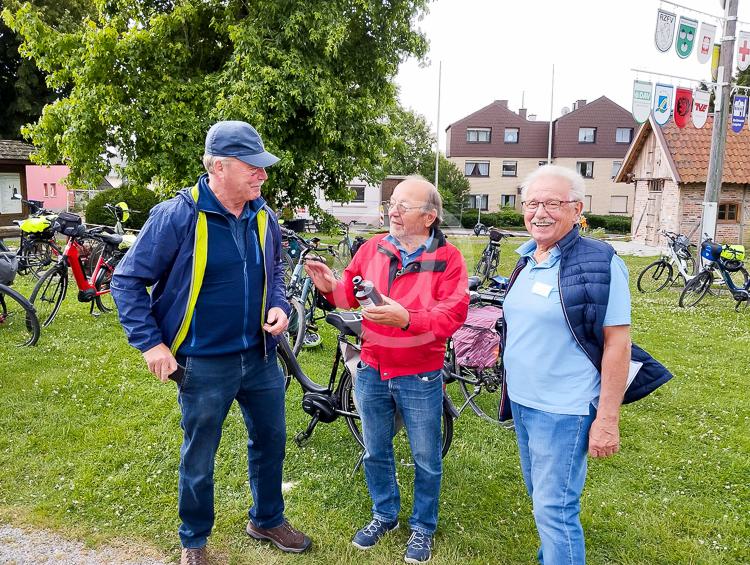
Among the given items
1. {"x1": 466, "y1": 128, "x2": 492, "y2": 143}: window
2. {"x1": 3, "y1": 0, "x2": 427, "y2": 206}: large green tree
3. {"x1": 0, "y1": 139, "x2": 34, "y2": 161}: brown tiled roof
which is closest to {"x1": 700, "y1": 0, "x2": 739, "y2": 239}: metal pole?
{"x1": 3, "y1": 0, "x2": 427, "y2": 206}: large green tree

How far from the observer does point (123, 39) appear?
36.5ft

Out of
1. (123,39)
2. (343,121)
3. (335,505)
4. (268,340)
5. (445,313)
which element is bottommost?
(335,505)

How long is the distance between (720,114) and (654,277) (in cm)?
429

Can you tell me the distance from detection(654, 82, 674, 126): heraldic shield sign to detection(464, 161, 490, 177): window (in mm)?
33673

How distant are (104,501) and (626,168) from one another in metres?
29.3

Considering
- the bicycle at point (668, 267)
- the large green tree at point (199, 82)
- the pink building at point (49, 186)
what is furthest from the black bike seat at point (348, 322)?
the pink building at point (49, 186)

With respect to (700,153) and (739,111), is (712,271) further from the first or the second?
(700,153)

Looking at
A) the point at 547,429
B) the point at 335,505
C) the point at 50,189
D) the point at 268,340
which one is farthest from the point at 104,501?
the point at 50,189

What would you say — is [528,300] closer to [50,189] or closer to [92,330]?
[92,330]

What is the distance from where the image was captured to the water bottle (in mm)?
2418

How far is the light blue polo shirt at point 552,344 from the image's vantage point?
6.80 ft

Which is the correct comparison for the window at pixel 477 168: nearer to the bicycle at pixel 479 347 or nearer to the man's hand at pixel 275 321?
the bicycle at pixel 479 347

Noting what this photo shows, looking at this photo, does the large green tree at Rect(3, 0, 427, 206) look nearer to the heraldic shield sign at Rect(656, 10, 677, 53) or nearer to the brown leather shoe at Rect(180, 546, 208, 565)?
the heraldic shield sign at Rect(656, 10, 677, 53)

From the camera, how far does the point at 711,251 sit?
401 inches
